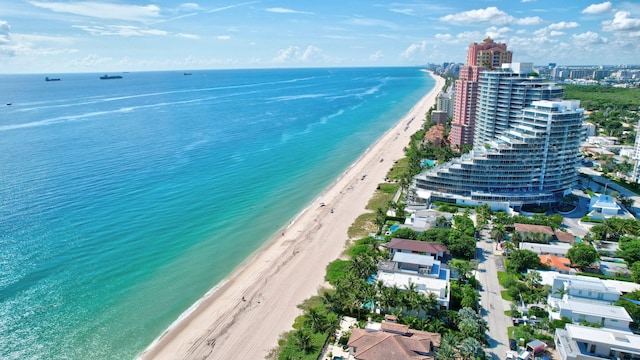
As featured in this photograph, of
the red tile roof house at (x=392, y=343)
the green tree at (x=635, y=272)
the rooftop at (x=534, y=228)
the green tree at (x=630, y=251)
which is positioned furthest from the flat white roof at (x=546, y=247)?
the red tile roof house at (x=392, y=343)

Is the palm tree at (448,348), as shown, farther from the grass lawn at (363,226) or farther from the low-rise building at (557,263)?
the grass lawn at (363,226)

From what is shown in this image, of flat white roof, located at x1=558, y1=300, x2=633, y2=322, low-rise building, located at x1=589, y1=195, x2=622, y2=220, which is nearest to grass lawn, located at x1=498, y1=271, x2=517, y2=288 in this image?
flat white roof, located at x1=558, y1=300, x2=633, y2=322

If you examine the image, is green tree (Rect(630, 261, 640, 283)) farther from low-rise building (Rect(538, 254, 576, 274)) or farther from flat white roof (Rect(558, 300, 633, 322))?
flat white roof (Rect(558, 300, 633, 322))

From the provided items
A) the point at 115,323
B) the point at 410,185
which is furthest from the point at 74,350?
the point at 410,185

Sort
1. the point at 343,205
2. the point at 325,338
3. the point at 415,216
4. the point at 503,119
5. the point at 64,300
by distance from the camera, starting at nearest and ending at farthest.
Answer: the point at 325,338 < the point at 64,300 < the point at 415,216 < the point at 343,205 < the point at 503,119

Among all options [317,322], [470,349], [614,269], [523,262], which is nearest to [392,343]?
[470,349]

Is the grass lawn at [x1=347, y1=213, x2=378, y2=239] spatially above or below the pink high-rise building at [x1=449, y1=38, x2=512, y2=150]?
below

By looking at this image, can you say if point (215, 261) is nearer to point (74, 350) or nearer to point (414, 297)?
point (74, 350)
